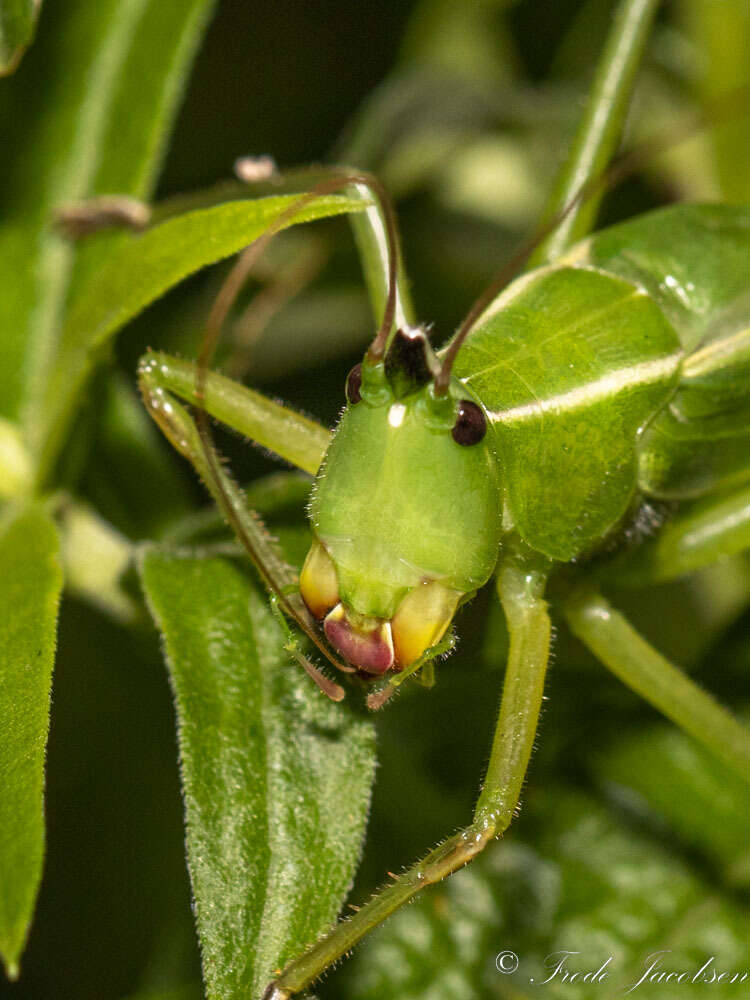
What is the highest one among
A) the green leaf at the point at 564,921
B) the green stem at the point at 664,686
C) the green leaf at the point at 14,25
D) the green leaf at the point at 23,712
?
the green leaf at the point at 14,25

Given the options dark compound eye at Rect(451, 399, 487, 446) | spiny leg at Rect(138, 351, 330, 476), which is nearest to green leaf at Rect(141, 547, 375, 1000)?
spiny leg at Rect(138, 351, 330, 476)

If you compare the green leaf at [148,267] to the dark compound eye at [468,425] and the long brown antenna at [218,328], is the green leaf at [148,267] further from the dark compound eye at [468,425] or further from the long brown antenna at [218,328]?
the dark compound eye at [468,425]

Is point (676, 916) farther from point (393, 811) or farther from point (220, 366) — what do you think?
point (220, 366)

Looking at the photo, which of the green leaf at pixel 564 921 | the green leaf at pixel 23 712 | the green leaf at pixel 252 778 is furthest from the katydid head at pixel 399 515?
the green leaf at pixel 564 921

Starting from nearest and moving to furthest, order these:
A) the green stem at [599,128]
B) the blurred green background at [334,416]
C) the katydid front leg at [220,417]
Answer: the katydid front leg at [220,417] → the blurred green background at [334,416] → the green stem at [599,128]

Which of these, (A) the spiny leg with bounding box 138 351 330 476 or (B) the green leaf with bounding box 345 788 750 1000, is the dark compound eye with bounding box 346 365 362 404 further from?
(B) the green leaf with bounding box 345 788 750 1000

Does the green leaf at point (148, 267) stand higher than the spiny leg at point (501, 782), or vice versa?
the green leaf at point (148, 267)

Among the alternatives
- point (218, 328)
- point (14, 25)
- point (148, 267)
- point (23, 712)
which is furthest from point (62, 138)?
point (23, 712)

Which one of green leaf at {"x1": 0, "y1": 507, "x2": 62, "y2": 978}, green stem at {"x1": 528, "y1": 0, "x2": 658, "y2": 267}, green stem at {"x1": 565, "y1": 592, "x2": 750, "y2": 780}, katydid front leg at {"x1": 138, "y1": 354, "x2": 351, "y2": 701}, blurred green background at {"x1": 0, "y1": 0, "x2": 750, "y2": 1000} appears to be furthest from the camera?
green stem at {"x1": 528, "y1": 0, "x2": 658, "y2": 267}
